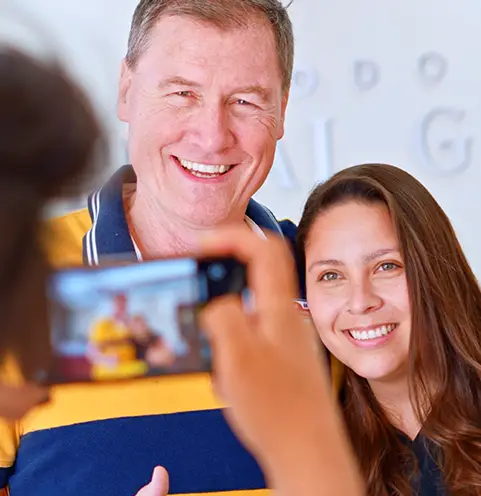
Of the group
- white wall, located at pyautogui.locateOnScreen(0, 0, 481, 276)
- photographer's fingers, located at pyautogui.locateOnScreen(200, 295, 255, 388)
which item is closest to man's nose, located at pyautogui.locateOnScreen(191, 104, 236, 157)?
photographer's fingers, located at pyautogui.locateOnScreen(200, 295, 255, 388)

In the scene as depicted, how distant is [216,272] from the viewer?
1.75 feet

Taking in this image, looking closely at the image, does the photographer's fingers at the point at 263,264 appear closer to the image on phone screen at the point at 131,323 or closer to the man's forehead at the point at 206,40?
the image on phone screen at the point at 131,323

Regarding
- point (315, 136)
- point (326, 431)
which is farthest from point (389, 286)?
point (315, 136)

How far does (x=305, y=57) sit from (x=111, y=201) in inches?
34.4

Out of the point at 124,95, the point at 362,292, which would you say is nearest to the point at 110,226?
the point at 124,95

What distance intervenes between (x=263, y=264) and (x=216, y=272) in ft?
0.28

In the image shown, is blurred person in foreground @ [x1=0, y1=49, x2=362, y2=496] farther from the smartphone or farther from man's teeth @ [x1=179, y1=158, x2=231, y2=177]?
man's teeth @ [x1=179, y1=158, x2=231, y2=177]

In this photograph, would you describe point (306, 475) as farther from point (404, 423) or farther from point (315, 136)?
point (315, 136)

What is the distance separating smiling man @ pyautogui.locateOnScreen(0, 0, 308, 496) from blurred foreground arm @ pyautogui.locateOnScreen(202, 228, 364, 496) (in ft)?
1.48

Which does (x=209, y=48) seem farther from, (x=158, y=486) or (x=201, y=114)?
(x=158, y=486)

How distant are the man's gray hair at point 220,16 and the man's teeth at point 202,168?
0.47ft

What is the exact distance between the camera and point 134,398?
0.93 meters

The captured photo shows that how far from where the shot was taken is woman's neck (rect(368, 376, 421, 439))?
108 centimetres

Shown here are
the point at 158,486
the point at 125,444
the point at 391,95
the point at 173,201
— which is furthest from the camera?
the point at 391,95
